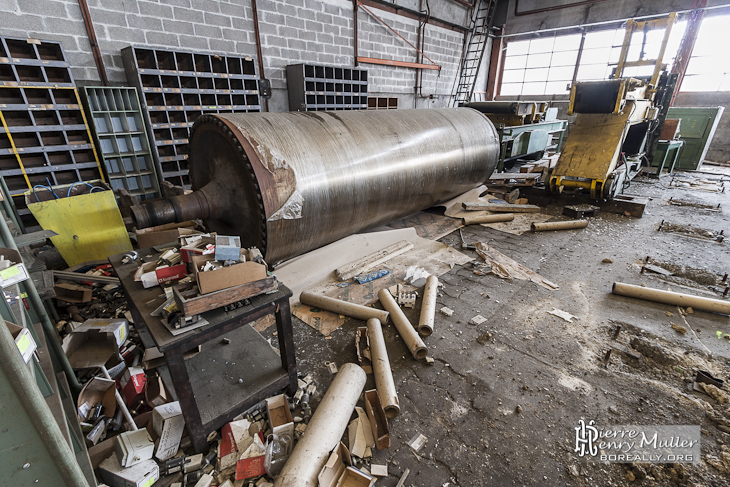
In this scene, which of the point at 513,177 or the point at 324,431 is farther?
the point at 513,177

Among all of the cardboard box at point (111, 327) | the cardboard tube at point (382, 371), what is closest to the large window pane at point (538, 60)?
the cardboard tube at point (382, 371)

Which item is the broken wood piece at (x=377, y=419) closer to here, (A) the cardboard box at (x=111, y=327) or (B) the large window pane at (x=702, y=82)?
(A) the cardboard box at (x=111, y=327)

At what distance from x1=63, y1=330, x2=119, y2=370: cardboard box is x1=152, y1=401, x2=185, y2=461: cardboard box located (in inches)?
24.2

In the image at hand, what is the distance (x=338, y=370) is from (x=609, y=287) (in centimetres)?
288

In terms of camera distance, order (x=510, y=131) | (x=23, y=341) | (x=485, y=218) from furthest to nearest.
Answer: (x=510, y=131) < (x=485, y=218) < (x=23, y=341)

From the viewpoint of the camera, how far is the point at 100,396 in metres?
1.96

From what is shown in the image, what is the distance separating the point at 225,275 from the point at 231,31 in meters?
5.45

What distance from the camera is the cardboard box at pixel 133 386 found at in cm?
200

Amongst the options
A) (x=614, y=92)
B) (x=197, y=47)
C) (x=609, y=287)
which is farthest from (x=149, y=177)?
(x=614, y=92)

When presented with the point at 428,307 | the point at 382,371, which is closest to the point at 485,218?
the point at 428,307

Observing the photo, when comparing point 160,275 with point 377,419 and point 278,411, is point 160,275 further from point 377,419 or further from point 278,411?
point 377,419

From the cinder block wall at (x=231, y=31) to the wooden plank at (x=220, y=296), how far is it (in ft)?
15.2

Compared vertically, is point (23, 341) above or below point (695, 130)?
below

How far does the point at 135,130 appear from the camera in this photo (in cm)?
439
